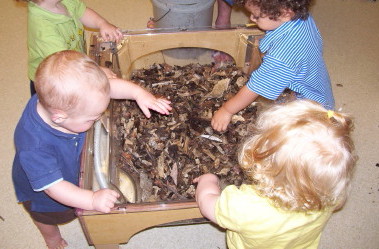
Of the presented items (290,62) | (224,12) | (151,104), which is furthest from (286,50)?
(224,12)

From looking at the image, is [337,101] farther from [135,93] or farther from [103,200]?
[103,200]

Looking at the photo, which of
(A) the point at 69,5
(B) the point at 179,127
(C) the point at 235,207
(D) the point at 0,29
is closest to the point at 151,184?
(B) the point at 179,127

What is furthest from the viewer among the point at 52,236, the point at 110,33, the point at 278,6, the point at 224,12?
the point at 224,12

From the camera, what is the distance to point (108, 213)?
31.0 inches

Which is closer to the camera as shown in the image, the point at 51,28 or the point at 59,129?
the point at 59,129

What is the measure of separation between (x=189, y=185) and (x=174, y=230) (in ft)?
0.55

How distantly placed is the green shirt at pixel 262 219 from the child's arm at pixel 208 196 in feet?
0.08

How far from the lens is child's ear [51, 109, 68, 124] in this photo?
0.69 metres

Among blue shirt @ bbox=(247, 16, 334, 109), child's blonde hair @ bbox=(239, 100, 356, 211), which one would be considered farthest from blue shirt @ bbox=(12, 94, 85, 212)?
blue shirt @ bbox=(247, 16, 334, 109)

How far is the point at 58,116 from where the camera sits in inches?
27.4

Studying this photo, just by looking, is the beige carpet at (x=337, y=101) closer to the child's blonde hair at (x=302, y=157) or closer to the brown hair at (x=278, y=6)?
the child's blonde hair at (x=302, y=157)

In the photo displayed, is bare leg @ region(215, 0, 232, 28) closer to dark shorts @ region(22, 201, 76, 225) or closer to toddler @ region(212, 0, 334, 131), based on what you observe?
toddler @ region(212, 0, 334, 131)

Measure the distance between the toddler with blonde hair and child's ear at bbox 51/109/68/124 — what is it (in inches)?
14.2

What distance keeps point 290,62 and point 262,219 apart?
445 millimetres
